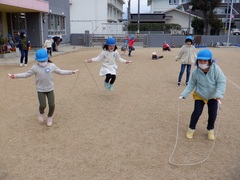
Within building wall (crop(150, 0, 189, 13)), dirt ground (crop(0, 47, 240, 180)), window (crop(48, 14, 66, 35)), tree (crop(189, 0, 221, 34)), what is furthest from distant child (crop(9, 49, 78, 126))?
building wall (crop(150, 0, 189, 13))

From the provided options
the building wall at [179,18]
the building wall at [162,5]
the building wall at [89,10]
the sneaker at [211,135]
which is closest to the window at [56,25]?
the building wall at [89,10]

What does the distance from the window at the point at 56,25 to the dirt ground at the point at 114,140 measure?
17.2 meters

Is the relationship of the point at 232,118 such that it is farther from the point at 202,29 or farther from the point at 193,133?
the point at 202,29

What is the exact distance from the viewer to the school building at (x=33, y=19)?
17.5m

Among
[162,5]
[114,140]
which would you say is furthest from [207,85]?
[162,5]

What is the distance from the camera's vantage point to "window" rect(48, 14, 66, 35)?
926 inches

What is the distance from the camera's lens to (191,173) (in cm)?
344

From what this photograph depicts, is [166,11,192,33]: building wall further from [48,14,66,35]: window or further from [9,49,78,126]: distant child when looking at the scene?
[9,49,78,126]: distant child

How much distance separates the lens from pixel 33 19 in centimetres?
2081

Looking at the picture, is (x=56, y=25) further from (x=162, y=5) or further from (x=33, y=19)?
(x=162, y=5)

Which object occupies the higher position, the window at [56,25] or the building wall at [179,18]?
the building wall at [179,18]

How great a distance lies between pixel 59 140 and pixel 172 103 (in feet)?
10.7

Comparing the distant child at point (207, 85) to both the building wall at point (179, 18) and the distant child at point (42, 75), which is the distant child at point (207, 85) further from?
the building wall at point (179, 18)

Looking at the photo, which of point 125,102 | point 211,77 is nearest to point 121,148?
point 211,77
